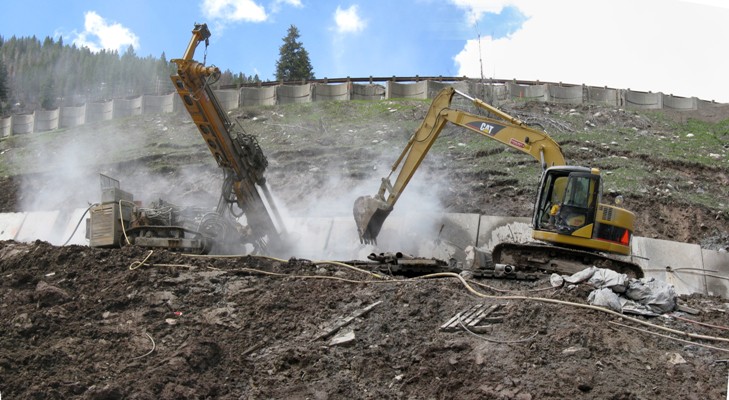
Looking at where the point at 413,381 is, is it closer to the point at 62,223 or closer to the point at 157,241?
the point at 157,241

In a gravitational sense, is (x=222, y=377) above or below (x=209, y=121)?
below

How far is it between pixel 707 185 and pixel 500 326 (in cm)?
1172

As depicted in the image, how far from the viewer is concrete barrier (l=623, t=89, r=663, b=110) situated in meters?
23.8

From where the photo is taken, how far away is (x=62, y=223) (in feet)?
50.9

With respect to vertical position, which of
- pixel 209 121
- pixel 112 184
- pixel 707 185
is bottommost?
pixel 707 185

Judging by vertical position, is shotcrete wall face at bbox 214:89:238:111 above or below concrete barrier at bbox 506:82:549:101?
above

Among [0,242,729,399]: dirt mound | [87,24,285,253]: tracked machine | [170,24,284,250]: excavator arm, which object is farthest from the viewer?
[87,24,285,253]: tracked machine

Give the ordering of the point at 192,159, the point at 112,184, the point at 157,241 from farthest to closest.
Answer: the point at 192,159
the point at 112,184
the point at 157,241

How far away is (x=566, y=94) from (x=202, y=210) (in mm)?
16626

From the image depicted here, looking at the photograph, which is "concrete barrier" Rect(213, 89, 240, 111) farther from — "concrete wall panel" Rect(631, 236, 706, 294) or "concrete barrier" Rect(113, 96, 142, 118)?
"concrete wall panel" Rect(631, 236, 706, 294)

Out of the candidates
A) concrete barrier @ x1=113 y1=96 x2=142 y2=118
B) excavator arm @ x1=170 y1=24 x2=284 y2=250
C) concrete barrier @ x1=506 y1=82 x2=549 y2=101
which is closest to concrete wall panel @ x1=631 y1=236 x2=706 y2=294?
excavator arm @ x1=170 y1=24 x2=284 y2=250

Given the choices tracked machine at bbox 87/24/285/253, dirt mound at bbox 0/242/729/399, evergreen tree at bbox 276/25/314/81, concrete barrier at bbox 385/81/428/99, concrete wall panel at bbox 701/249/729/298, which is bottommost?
concrete wall panel at bbox 701/249/729/298

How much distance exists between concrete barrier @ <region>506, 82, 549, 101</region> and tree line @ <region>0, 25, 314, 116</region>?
21.2 meters

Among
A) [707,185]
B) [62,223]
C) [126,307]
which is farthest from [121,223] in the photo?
[707,185]
